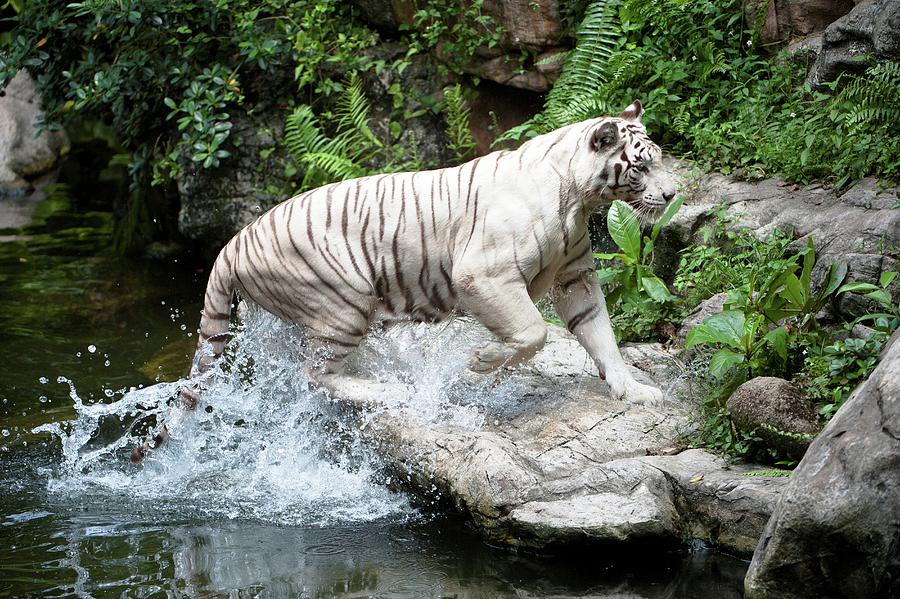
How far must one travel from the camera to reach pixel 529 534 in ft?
13.6

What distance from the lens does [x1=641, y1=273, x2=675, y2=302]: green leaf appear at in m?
5.76

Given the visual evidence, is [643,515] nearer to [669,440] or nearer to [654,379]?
[669,440]

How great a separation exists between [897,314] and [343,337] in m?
2.63

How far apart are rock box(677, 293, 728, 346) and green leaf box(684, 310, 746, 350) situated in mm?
748

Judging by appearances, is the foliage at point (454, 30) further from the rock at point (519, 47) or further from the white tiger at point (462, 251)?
the white tiger at point (462, 251)

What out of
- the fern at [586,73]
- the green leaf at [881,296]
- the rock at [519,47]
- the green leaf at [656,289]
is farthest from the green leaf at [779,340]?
the rock at [519,47]

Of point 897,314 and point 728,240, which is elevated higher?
point 728,240

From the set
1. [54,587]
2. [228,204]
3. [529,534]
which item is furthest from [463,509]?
[228,204]

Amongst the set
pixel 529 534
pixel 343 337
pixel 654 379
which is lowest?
pixel 529 534

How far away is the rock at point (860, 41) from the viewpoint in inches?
235

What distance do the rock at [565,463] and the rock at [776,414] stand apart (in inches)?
7.9

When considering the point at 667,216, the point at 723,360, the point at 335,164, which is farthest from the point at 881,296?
the point at 335,164

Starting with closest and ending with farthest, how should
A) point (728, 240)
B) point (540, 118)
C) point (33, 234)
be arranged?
point (728, 240) < point (540, 118) < point (33, 234)

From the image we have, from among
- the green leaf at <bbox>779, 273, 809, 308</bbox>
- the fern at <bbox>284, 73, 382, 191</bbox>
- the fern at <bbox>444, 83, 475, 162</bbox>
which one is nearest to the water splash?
the green leaf at <bbox>779, 273, 809, 308</bbox>
